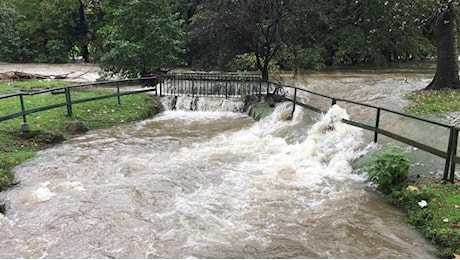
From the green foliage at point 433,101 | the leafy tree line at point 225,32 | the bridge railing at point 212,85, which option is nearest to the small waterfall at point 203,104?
the bridge railing at point 212,85

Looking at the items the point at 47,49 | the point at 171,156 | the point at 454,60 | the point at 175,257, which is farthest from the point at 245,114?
the point at 47,49

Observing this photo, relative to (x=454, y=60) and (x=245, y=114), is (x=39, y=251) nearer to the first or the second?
(x=245, y=114)

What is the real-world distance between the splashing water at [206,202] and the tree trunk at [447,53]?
7.47m

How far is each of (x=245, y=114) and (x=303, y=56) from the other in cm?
1107

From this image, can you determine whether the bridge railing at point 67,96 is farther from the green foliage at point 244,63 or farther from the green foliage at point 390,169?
the green foliage at point 390,169

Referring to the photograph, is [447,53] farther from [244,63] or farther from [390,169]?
[244,63]

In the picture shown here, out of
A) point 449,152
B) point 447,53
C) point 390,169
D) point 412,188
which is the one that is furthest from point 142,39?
point 449,152

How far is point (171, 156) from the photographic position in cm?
961

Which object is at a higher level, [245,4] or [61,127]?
[245,4]

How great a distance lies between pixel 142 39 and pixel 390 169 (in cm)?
1567

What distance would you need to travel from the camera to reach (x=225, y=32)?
1725 centimetres

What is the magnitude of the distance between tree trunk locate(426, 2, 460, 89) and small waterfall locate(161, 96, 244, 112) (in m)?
8.06

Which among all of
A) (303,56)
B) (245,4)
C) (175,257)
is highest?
(245,4)

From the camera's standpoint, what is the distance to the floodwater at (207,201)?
533 cm
